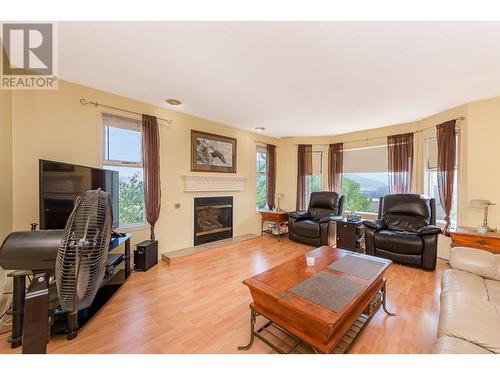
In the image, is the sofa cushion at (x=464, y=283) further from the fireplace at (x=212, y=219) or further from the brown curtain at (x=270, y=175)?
the brown curtain at (x=270, y=175)

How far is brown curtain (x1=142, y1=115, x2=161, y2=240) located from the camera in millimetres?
3145

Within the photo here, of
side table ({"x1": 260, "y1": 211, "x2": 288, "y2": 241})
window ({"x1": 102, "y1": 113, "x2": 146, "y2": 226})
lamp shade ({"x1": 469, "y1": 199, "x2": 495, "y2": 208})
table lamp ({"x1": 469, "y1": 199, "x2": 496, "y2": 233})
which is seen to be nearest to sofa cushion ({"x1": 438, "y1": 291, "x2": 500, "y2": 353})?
A: table lamp ({"x1": 469, "y1": 199, "x2": 496, "y2": 233})

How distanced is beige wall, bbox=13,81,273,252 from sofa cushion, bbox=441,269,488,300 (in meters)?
3.43

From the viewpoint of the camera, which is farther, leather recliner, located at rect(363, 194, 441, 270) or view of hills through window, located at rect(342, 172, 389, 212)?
view of hills through window, located at rect(342, 172, 389, 212)

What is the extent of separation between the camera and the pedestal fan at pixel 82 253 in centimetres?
96

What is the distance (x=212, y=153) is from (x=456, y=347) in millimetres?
3858

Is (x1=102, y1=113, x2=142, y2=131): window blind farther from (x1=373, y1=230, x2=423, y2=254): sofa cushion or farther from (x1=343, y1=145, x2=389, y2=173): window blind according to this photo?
(x1=343, y1=145, x2=389, y2=173): window blind

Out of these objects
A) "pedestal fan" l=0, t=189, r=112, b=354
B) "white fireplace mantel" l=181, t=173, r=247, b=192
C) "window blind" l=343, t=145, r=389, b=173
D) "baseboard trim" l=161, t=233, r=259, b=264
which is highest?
"window blind" l=343, t=145, r=389, b=173

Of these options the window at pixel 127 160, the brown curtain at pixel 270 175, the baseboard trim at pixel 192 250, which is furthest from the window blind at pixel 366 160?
the window at pixel 127 160

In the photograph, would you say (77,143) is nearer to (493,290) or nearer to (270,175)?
(270,175)

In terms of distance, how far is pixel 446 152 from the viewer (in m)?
3.36

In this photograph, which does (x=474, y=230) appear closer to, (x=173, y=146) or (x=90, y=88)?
(x=173, y=146)

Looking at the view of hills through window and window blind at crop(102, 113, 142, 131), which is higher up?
window blind at crop(102, 113, 142, 131)
